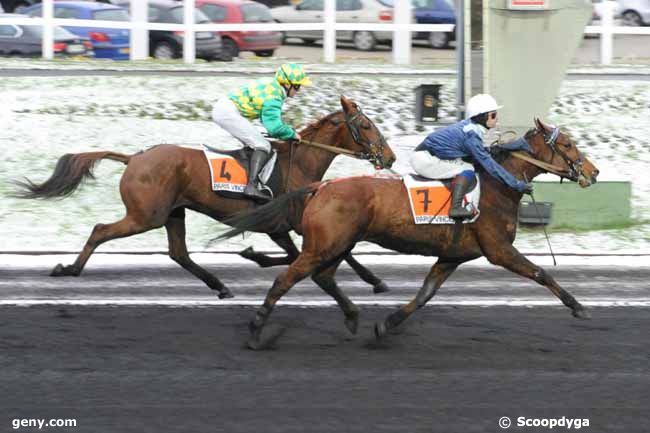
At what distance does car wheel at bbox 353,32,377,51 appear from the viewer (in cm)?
2657

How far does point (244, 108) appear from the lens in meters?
11.9

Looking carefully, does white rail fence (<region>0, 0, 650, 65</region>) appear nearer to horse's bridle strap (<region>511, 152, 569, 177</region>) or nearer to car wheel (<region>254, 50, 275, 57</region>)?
car wheel (<region>254, 50, 275, 57</region>)

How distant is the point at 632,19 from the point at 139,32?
14.4 m

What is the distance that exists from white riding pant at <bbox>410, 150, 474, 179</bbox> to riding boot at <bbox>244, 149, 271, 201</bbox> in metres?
2.00

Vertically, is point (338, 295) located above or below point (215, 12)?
below

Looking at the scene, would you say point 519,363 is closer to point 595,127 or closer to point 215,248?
point 215,248

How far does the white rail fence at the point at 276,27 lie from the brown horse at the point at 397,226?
13.6 meters

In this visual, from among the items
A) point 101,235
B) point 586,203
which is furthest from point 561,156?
point 586,203

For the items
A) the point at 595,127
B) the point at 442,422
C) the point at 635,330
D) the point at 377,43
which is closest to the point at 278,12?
the point at 377,43

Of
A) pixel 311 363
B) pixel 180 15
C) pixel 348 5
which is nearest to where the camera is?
pixel 311 363

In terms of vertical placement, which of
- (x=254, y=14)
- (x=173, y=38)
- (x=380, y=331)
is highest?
(x=254, y=14)

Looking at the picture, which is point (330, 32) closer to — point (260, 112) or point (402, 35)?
point (402, 35)

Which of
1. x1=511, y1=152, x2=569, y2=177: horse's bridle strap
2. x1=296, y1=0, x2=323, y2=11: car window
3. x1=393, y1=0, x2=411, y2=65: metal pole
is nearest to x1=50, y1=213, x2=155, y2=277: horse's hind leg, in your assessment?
x1=511, y1=152, x2=569, y2=177: horse's bridle strap

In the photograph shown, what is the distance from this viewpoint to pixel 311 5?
29078 mm
